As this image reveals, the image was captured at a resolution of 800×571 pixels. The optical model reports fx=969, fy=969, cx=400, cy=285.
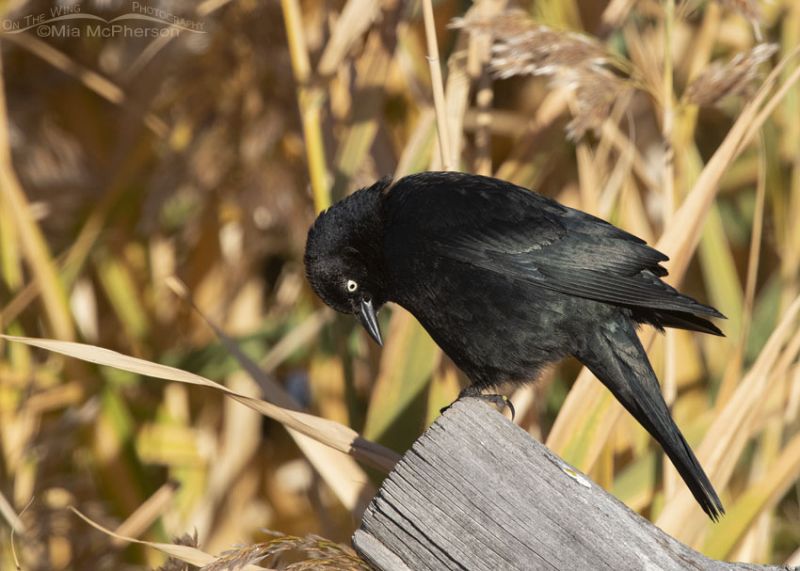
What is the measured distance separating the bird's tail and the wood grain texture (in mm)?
619

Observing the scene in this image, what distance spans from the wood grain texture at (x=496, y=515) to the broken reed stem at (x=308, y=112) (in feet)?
3.92

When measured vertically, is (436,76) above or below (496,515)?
above

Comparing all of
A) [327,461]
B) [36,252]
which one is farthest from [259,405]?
[36,252]

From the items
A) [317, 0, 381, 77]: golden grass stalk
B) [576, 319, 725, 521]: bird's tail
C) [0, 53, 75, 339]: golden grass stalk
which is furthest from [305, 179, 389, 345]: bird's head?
[0, 53, 75, 339]: golden grass stalk

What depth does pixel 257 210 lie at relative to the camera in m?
3.21

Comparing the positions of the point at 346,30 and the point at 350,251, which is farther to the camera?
the point at 346,30

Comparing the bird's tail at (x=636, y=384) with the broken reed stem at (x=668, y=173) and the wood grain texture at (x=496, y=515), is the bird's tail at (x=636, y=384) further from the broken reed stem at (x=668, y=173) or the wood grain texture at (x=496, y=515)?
the wood grain texture at (x=496, y=515)

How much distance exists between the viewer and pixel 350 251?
2.27 meters

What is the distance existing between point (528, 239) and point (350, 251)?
1.41 ft

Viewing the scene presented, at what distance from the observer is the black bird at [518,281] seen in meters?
2.03

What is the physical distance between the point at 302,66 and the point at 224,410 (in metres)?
1.58

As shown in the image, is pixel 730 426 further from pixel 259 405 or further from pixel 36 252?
pixel 36 252

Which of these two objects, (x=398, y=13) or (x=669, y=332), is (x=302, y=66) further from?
(x=669, y=332)

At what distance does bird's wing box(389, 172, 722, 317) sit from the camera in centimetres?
204
